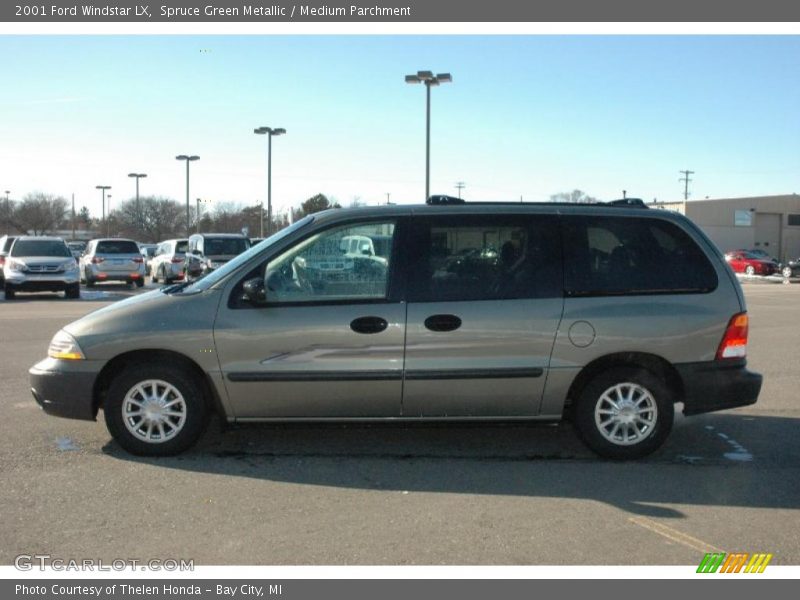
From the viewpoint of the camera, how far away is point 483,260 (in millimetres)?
5605

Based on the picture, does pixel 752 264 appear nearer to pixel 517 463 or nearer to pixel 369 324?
pixel 517 463

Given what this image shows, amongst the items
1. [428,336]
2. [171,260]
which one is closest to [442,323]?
[428,336]

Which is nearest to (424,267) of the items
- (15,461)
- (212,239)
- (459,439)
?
(459,439)

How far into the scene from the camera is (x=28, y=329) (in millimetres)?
13078

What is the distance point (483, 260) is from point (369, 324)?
948mm

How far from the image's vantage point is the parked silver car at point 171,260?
26.7 meters

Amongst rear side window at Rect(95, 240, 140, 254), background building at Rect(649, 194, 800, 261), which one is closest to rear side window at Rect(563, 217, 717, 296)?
rear side window at Rect(95, 240, 140, 254)

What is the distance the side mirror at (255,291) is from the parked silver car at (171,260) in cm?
2190

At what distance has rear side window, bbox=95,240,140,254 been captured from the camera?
24964 millimetres

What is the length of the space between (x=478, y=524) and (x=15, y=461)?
11.0ft

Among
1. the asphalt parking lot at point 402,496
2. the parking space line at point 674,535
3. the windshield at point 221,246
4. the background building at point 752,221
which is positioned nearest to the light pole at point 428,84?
the windshield at point 221,246

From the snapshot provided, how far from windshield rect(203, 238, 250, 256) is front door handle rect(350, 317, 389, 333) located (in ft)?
63.2

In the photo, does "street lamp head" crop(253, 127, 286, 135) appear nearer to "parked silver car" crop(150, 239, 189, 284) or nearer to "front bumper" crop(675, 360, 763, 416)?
"parked silver car" crop(150, 239, 189, 284)

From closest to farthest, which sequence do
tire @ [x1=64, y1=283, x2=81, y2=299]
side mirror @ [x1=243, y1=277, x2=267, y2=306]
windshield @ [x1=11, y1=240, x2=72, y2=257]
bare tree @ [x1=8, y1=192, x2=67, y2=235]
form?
side mirror @ [x1=243, y1=277, x2=267, y2=306] < tire @ [x1=64, y1=283, x2=81, y2=299] < windshield @ [x1=11, y1=240, x2=72, y2=257] < bare tree @ [x1=8, y1=192, x2=67, y2=235]
